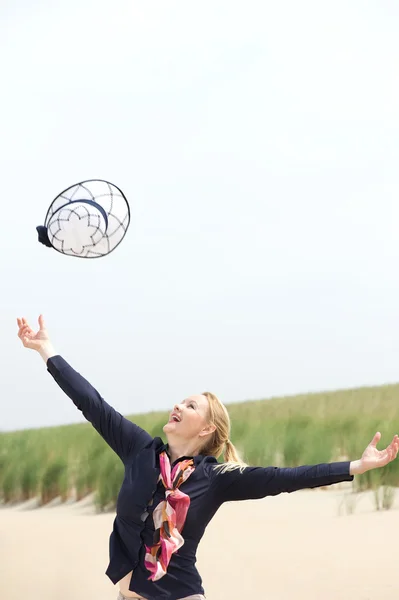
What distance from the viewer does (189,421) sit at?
3182 millimetres

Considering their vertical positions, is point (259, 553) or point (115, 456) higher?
point (115, 456)

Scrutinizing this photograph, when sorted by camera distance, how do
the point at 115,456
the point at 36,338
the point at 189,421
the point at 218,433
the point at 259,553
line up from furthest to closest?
the point at 115,456, the point at 259,553, the point at 36,338, the point at 218,433, the point at 189,421

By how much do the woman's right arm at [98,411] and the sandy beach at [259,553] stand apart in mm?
2861

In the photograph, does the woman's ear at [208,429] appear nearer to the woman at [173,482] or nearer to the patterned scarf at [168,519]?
the woman at [173,482]

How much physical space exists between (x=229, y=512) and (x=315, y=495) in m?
0.87

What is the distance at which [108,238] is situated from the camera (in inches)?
159

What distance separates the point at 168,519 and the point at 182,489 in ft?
0.40

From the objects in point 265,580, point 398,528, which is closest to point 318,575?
point 265,580

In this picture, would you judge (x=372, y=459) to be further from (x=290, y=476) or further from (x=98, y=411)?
(x=98, y=411)

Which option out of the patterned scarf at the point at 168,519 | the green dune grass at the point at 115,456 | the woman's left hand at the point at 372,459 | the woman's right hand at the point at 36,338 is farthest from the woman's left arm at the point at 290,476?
the green dune grass at the point at 115,456

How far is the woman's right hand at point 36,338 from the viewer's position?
11.0 ft

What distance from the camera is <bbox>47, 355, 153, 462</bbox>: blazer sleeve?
A: 10.5 ft

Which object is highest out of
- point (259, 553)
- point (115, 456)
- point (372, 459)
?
point (372, 459)

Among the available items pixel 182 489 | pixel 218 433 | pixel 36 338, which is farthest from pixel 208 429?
pixel 36 338
